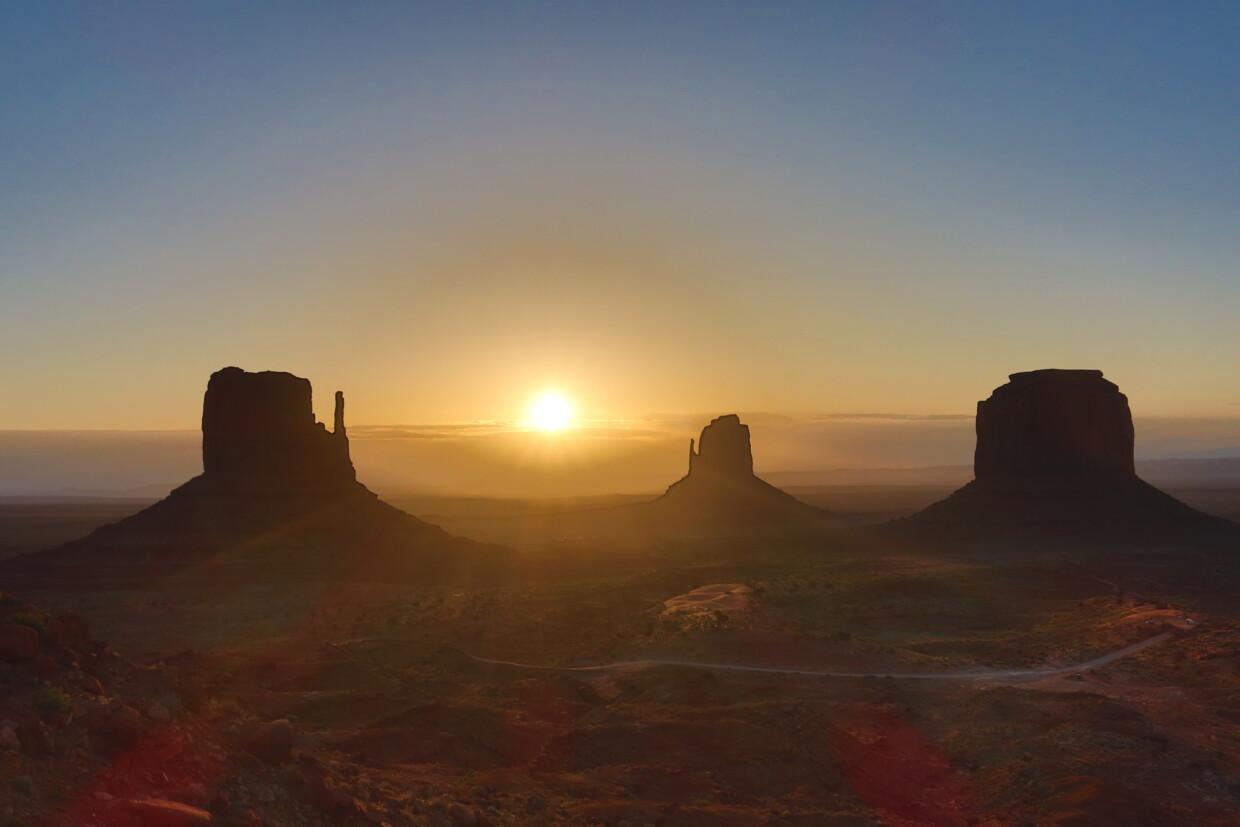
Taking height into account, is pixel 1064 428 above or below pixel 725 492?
above

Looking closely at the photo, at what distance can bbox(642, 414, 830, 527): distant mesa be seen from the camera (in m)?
106

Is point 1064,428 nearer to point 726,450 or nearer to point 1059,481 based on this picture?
point 1059,481

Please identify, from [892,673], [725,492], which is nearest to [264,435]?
[892,673]

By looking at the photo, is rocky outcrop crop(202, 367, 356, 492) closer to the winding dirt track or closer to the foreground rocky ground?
the foreground rocky ground

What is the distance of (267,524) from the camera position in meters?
59.7

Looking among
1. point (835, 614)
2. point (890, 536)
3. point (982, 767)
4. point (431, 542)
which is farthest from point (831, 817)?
point (890, 536)

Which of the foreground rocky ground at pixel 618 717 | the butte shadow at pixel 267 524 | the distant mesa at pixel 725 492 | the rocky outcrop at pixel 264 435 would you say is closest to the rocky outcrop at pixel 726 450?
the distant mesa at pixel 725 492

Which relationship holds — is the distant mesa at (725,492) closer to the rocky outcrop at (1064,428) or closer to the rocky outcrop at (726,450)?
the rocky outcrop at (726,450)

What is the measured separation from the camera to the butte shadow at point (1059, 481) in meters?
76.9

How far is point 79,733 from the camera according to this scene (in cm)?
1152

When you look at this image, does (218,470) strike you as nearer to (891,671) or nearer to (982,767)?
(891,671)

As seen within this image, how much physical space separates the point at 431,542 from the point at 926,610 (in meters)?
32.8

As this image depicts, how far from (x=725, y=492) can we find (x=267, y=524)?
61.3m

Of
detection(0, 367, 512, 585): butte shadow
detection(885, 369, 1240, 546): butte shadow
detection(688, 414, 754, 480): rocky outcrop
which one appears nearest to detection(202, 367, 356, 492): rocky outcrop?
detection(0, 367, 512, 585): butte shadow
